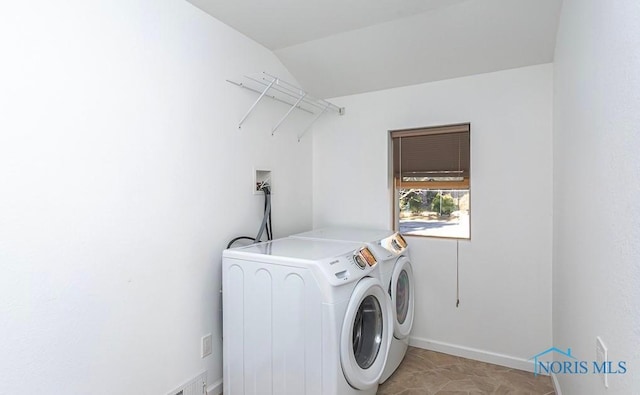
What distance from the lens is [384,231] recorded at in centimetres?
277

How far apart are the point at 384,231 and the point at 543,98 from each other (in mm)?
1451

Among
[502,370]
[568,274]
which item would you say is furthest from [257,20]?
[502,370]

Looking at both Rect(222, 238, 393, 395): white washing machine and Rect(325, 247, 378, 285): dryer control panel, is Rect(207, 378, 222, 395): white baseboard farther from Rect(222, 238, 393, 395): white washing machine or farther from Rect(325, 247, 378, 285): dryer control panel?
Rect(325, 247, 378, 285): dryer control panel

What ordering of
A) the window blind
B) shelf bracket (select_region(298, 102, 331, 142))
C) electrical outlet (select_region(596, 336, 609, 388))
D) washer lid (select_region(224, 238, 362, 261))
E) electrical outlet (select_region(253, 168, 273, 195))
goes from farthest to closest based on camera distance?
1. shelf bracket (select_region(298, 102, 331, 142))
2. the window blind
3. electrical outlet (select_region(253, 168, 273, 195))
4. washer lid (select_region(224, 238, 362, 261))
5. electrical outlet (select_region(596, 336, 609, 388))

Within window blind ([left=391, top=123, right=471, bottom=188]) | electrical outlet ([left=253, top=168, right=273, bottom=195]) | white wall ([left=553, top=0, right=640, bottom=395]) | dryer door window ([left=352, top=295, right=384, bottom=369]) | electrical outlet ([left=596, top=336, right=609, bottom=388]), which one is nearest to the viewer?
white wall ([left=553, top=0, right=640, bottom=395])

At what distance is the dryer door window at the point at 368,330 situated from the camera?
1.97m

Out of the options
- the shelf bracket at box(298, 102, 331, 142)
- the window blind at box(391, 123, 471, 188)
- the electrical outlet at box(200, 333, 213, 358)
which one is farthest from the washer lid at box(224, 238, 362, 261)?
the shelf bracket at box(298, 102, 331, 142)

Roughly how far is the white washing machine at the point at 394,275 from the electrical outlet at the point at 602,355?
3.67 feet

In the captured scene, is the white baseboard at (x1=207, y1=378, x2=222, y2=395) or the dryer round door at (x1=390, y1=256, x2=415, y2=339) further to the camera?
the dryer round door at (x1=390, y1=256, x2=415, y2=339)

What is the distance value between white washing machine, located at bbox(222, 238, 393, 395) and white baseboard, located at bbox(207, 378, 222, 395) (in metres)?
0.18

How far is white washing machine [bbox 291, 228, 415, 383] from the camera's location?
2.20 m

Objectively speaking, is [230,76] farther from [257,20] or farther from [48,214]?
[48,214]

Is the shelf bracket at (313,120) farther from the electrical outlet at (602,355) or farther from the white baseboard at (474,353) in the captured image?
the electrical outlet at (602,355)

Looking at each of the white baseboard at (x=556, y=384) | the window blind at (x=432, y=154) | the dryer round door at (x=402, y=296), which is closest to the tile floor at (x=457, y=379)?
the white baseboard at (x=556, y=384)
